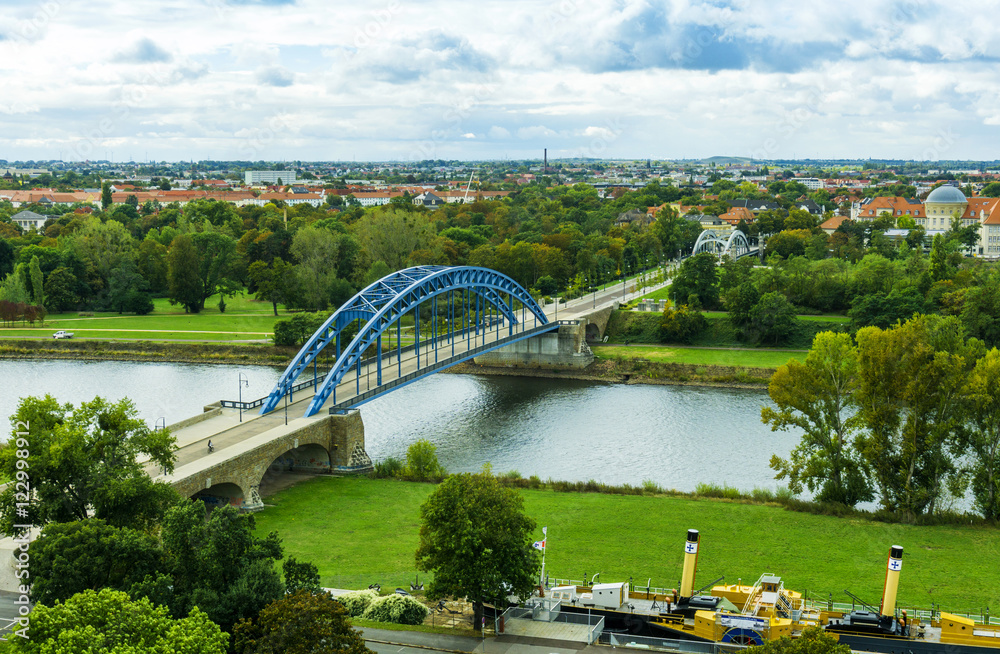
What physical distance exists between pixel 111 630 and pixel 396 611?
811cm

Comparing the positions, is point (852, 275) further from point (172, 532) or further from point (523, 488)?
point (172, 532)

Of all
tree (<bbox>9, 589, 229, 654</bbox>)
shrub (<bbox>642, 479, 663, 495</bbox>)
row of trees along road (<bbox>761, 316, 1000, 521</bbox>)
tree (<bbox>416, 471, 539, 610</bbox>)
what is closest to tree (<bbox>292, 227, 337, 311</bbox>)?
shrub (<bbox>642, 479, 663, 495</bbox>)

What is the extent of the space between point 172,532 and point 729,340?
55.1 m

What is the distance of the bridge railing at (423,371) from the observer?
139 ft

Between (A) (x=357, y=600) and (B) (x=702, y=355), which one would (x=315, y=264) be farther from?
(A) (x=357, y=600)

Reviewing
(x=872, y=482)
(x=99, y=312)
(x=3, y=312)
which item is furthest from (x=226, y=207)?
(x=872, y=482)

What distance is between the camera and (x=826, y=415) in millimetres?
37094

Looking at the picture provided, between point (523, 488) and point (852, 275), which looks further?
point (852, 275)

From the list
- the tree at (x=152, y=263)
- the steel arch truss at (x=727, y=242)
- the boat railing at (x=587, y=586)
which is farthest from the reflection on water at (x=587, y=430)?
the steel arch truss at (x=727, y=242)

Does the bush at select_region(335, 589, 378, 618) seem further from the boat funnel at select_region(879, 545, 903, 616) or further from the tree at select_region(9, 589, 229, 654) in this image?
the boat funnel at select_region(879, 545, 903, 616)

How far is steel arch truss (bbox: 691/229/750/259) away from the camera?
348 ft

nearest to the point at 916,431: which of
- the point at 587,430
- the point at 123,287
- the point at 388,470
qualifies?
the point at 587,430

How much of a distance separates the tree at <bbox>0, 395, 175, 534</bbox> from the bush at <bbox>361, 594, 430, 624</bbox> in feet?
22.6

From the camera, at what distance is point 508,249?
84750mm
